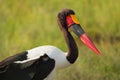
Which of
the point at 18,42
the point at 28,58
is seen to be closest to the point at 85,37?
the point at 28,58

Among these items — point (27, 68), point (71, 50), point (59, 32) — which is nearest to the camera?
point (27, 68)

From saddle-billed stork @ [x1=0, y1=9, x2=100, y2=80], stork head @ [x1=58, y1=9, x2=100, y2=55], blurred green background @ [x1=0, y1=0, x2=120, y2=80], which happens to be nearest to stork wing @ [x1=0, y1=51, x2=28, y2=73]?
saddle-billed stork @ [x1=0, y1=9, x2=100, y2=80]

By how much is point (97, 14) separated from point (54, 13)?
2.18ft

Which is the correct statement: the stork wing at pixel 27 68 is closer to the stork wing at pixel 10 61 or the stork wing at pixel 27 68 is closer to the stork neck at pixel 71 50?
the stork wing at pixel 10 61

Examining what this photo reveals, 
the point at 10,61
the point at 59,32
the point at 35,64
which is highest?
the point at 10,61

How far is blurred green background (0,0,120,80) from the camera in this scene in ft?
30.0

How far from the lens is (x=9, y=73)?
23.8 feet

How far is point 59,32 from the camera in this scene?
1021cm

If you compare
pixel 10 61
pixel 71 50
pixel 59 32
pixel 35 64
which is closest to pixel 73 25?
pixel 71 50

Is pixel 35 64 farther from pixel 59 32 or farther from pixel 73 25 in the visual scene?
pixel 59 32

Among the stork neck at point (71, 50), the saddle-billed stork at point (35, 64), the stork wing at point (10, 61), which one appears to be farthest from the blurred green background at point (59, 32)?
the stork wing at point (10, 61)

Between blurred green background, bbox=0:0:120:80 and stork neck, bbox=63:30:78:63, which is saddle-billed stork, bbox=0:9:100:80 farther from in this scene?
blurred green background, bbox=0:0:120:80

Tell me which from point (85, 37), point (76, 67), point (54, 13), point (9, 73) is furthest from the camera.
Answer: point (54, 13)

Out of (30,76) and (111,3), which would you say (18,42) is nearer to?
(111,3)
